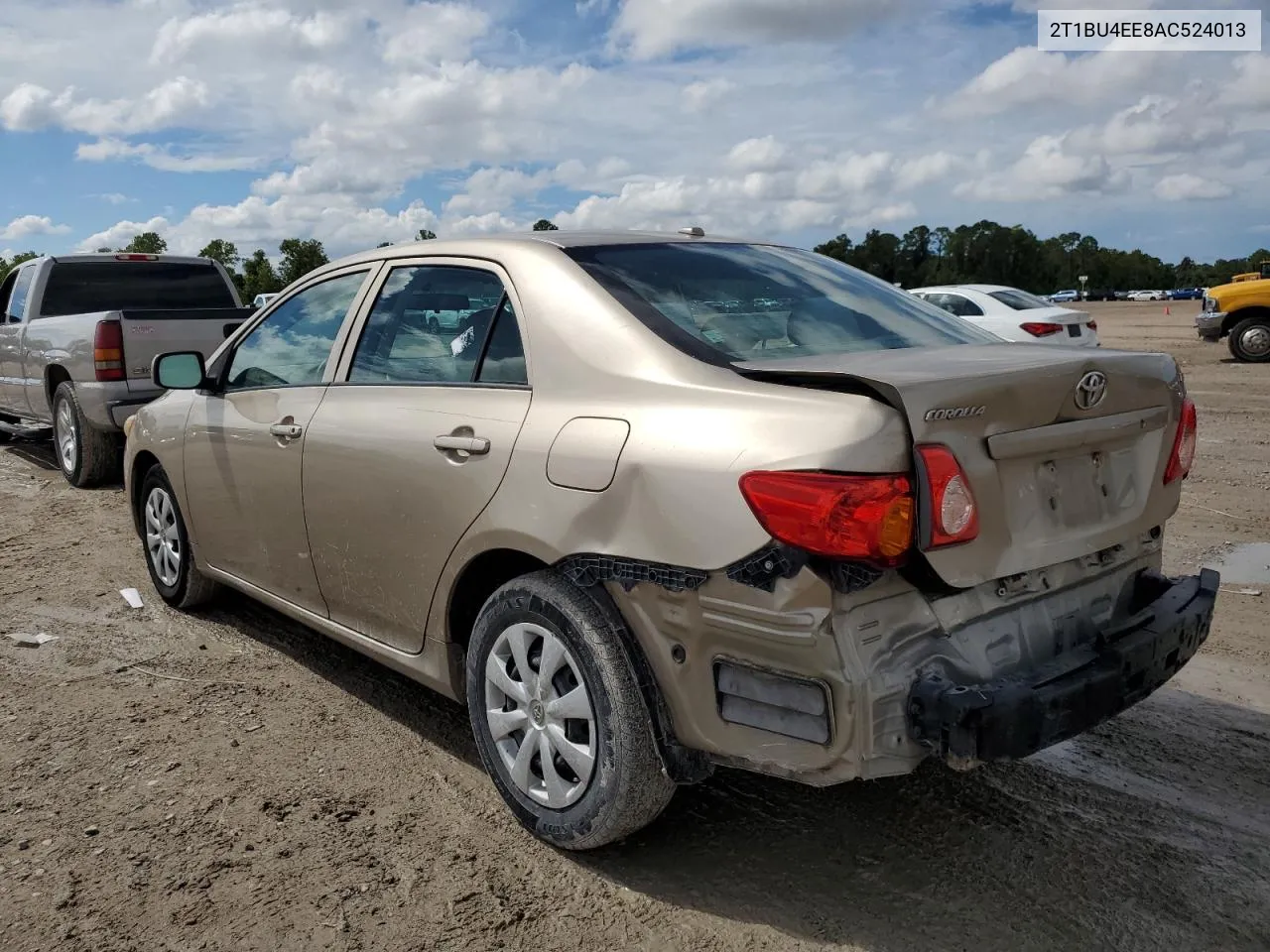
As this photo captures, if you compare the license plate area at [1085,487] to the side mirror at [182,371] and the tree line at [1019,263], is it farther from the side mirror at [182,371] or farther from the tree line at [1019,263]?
the tree line at [1019,263]

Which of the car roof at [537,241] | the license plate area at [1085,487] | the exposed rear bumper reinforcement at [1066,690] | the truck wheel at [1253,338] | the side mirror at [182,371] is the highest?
the car roof at [537,241]

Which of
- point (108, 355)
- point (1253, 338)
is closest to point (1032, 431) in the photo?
point (108, 355)

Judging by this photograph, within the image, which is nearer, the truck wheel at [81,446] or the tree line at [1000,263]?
the truck wheel at [81,446]

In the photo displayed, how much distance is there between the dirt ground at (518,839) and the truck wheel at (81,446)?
4649 mm

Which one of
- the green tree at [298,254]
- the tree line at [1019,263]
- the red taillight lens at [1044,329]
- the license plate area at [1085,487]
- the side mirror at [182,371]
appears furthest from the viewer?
the tree line at [1019,263]

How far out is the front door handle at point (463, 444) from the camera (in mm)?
3031

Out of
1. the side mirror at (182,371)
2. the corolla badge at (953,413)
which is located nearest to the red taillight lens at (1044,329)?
the side mirror at (182,371)

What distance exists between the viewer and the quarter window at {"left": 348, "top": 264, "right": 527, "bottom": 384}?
3221mm

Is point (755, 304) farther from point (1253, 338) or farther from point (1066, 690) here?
point (1253, 338)

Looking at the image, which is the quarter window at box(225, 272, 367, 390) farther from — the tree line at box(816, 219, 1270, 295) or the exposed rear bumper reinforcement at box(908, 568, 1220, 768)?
the tree line at box(816, 219, 1270, 295)

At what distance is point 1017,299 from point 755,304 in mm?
12570

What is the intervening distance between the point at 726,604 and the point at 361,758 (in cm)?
178

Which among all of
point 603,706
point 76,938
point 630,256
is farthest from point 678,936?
point 630,256

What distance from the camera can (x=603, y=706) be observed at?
270 centimetres
